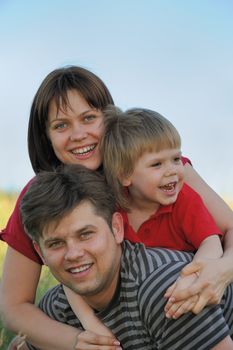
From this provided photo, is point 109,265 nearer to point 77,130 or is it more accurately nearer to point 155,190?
point 155,190

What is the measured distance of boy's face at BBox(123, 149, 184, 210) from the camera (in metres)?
3.99

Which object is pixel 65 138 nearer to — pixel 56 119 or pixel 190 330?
pixel 56 119

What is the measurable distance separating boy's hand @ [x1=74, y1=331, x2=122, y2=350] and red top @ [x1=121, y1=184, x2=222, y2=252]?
0.57 metres

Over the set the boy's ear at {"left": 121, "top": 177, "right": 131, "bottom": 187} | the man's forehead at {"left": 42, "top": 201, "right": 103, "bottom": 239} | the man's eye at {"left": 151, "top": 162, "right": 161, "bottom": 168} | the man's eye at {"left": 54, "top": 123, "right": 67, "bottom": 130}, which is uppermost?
the man's eye at {"left": 54, "top": 123, "right": 67, "bottom": 130}

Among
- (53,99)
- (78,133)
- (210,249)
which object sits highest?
(53,99)

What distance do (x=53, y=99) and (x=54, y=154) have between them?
469mm

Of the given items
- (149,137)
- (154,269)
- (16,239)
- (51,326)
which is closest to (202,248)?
(154,269)

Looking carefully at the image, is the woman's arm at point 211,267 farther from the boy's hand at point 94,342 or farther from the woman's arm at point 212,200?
the boy's hand at point 94,342

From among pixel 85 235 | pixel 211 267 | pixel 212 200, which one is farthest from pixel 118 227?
pixel 212 200

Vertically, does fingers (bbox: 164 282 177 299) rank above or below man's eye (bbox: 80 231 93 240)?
→ below

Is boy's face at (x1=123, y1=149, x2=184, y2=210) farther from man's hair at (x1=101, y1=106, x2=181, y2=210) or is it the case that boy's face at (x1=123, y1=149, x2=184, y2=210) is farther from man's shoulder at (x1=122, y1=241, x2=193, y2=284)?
man's shoulder at (x1=122, y1=241, x2=193, y2=284)

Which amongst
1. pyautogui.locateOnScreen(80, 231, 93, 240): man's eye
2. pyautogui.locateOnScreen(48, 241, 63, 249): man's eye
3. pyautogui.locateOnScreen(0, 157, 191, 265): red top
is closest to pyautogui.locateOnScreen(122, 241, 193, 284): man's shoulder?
pyautogui.locateOnScreen(80, 231, 93, 240): man's eye

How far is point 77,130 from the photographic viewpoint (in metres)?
4.24

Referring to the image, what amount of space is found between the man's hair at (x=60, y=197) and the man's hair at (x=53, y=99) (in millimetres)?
609
